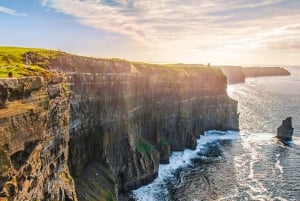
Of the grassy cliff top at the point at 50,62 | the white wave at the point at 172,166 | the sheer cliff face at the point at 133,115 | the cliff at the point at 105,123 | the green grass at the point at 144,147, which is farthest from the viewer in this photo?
the green grass at the point at 144,147

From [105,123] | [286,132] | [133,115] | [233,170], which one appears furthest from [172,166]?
[286,132]

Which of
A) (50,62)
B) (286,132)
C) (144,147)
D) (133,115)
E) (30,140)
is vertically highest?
(50,62)

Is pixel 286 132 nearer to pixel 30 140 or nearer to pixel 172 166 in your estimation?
pixel 172 166

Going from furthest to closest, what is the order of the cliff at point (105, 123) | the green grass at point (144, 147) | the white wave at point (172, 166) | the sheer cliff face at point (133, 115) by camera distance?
1. the green grass at point (144, 147)
2. the white wave at point (172, 166)
3. the sheer cliff face at point (133, 115)
4. the cliff at point (105, 123)

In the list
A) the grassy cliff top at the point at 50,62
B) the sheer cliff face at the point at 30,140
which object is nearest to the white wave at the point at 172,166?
the grassy cliff top at the point at 50,62

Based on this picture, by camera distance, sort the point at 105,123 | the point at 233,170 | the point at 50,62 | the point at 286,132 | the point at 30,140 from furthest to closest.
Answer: the point at 286,132, the point at 233,170, the point at 105,123, the point at 50,62, the point at 30,140

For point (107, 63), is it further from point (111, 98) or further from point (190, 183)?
point (190, 183)

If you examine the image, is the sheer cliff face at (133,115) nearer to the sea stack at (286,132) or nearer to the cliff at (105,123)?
the cliff at (105,123)
